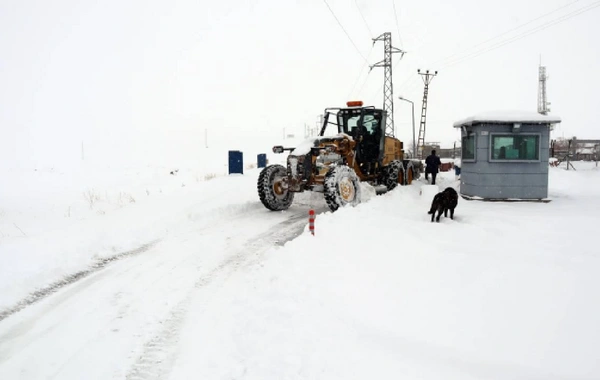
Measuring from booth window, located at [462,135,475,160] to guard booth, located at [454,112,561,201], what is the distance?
0.28 metres

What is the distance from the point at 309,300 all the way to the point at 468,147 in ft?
34.5

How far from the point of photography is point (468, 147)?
12992mm

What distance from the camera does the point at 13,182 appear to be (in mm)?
19547

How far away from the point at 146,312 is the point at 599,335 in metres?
4.74

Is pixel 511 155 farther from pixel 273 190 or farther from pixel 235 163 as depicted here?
pixel 235 163

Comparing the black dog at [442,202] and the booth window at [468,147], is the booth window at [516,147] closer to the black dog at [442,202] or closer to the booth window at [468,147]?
the booth window at [468,147]

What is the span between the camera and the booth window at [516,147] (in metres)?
11.9

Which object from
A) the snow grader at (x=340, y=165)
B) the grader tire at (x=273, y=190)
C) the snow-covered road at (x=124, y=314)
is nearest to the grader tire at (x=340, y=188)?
the snow grader at (x=340, y=165)

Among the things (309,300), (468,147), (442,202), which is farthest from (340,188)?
(468,147)

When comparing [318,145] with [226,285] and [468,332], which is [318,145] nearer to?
[226,285]

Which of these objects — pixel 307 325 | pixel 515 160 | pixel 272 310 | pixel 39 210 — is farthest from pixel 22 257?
pixel 515 160

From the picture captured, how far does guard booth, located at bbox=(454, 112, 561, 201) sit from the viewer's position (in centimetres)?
1184

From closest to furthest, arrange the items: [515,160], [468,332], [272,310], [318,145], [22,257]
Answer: [468,332], [272,310], [22,257], [318,145], [515,160]

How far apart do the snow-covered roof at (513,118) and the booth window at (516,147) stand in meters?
0.54
